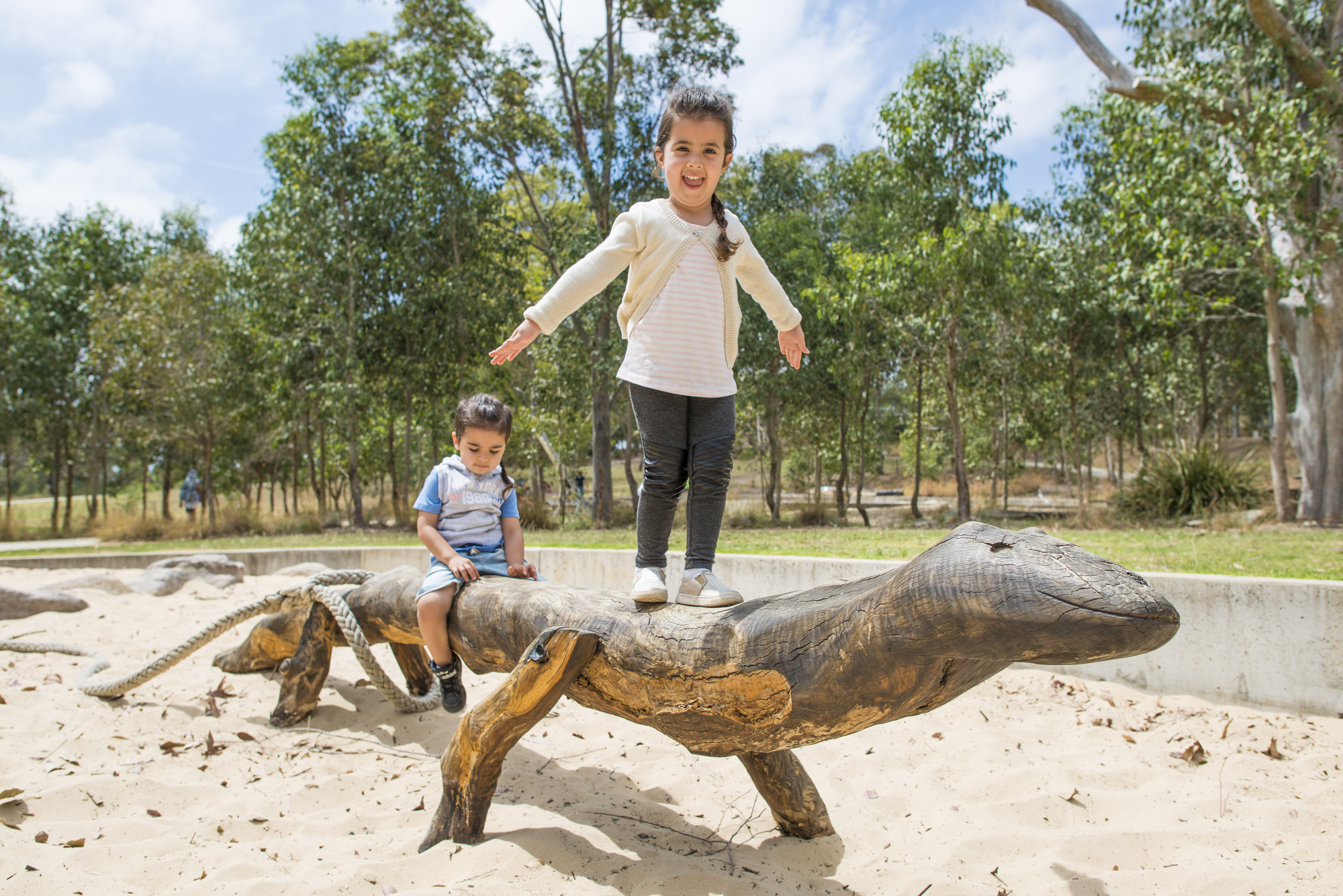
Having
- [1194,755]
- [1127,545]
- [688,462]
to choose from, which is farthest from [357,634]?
[1127,545]

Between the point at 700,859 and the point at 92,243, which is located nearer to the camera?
the point at 700,859

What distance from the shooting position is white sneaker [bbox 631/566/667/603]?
2.66m

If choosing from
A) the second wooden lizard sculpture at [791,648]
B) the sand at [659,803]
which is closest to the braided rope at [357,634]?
the sand at [659,803]

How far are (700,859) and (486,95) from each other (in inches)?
641

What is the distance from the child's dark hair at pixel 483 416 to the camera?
366 centimetres

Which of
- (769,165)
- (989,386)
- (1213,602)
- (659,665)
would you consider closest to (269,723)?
(659,665)

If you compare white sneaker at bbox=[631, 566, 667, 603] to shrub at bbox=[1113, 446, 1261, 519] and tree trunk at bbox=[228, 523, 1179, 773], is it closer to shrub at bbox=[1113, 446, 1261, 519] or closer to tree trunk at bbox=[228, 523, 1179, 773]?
tree trunk at bbox=[228, 523, 1179, 773]

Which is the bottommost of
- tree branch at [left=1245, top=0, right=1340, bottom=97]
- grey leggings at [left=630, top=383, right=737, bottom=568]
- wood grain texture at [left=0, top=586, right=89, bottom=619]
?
wood grain texture at [left=0, top=586, right=89, bottom=619]

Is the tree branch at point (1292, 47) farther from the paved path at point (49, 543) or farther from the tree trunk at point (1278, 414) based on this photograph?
the paved path at point (49, 543)

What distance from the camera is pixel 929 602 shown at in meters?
1.79

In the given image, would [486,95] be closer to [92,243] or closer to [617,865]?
[92,243]

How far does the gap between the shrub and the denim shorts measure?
10.8 m

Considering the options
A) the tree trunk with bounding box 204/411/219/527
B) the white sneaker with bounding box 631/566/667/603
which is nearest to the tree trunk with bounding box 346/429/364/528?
the tree trunk with bounding box 204/411/219/527

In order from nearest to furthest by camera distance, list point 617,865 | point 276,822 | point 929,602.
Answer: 1. point 929,602
2. point 617,865
3. point 276,822
